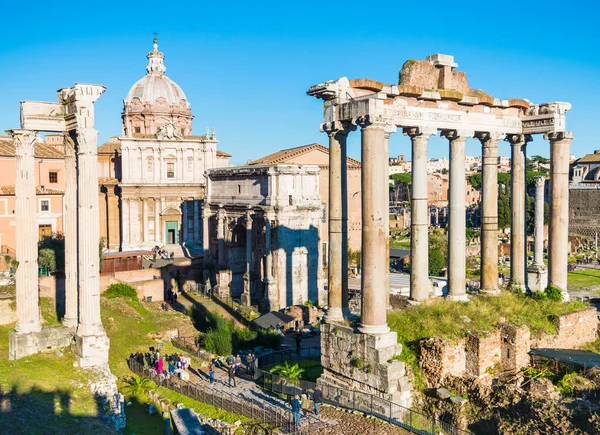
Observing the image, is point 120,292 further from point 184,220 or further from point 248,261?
point 184,220

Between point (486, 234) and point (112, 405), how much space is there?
11382 mm

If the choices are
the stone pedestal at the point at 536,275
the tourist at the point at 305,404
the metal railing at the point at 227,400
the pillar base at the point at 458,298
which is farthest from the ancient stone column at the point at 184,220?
the tourist at the point at 305,404

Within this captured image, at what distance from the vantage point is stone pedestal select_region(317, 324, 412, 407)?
1316cm

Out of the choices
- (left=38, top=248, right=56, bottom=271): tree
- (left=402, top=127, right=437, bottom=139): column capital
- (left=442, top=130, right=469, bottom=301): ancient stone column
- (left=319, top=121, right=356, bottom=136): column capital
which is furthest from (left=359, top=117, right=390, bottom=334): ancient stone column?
(left=38, top=248, right=56, bottom=271): tree

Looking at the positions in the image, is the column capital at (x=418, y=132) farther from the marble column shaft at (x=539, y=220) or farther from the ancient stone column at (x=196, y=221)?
the ancient stone column at (x=196, y=221)

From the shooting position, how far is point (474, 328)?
15.0 meters

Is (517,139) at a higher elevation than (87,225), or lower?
higher

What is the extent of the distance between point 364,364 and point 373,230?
116 inches

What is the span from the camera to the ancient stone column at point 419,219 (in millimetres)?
16609

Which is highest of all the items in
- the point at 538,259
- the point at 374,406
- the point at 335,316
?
the point at 538,259

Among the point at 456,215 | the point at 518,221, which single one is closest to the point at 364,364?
the point at 456,215

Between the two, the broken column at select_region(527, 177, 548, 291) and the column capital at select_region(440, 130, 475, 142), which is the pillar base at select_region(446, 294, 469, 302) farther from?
the column capital at select_region(440, 130, 475, 142)

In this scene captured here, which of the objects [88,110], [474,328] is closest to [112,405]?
[88,110]

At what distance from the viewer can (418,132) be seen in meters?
16.5
